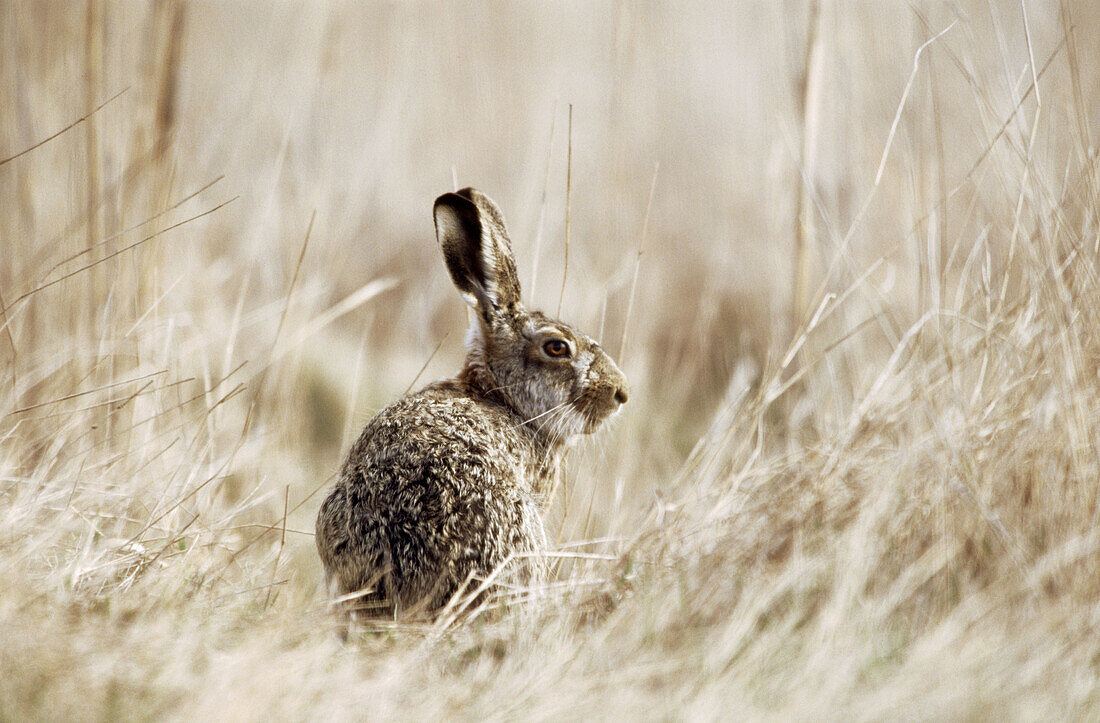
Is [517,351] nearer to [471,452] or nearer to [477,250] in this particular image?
[477,250]

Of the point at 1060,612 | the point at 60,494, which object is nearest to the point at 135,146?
the point at 60,494

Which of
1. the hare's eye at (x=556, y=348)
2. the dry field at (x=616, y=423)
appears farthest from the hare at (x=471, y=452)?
the dry field at (x=616, y=423)

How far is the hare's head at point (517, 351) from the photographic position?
180 inches

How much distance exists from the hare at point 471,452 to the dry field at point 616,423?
0.58 ft

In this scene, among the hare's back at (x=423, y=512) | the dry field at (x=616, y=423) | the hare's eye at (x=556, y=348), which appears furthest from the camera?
the hare's eye at (x=556, y=348)

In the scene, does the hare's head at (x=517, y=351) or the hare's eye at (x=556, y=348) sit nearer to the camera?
the hare's head at (x=517, y=351)

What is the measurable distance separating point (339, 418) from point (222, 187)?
1.69 metres

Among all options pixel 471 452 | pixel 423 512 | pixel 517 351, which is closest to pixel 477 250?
pixel 517 351

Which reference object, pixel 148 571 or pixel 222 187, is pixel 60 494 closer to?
pixel 148 571

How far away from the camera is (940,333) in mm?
3449

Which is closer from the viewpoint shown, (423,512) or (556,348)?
(423,512)

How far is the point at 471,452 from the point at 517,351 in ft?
3.34

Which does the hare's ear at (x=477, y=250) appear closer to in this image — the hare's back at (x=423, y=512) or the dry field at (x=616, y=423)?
the dry field at (x=616, y=423)

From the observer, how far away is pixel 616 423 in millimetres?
5309
